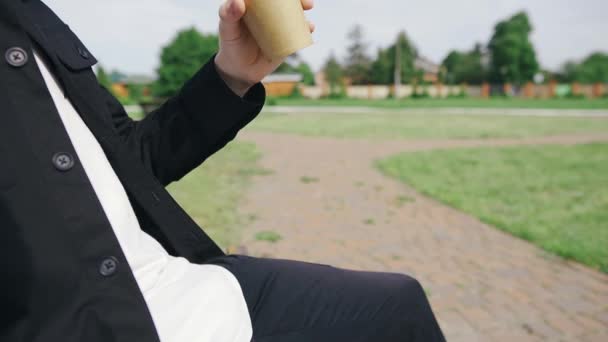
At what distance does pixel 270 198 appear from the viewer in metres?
5.82

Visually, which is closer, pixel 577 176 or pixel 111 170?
pixel 111 170

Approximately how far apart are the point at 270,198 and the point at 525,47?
63582 millimetres

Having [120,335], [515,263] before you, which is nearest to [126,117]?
[120,335]

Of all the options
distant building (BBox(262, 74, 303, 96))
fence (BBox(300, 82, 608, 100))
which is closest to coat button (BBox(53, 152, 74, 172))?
distant building (BBox(262, 74, 303, 96))

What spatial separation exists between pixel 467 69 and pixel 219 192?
202 feet

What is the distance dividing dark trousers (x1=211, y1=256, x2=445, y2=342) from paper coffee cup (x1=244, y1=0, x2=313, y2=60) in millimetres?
551

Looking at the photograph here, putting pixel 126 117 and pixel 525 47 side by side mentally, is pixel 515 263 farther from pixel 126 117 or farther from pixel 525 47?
pixel 525 47

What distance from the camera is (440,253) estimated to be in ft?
12.9

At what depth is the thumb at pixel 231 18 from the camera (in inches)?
43.3

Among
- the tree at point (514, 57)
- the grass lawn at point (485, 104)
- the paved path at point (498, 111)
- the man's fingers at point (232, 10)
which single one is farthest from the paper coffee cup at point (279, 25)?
the tree at point (514, 57)

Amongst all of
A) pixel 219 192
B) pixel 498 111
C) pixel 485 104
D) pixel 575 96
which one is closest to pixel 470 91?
pixel 575 96

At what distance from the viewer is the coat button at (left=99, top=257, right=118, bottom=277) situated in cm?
92

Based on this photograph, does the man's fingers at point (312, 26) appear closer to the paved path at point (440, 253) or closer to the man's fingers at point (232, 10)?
the man's fingers at point (232, 10)

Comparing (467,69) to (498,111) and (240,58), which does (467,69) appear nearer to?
(498,111)
